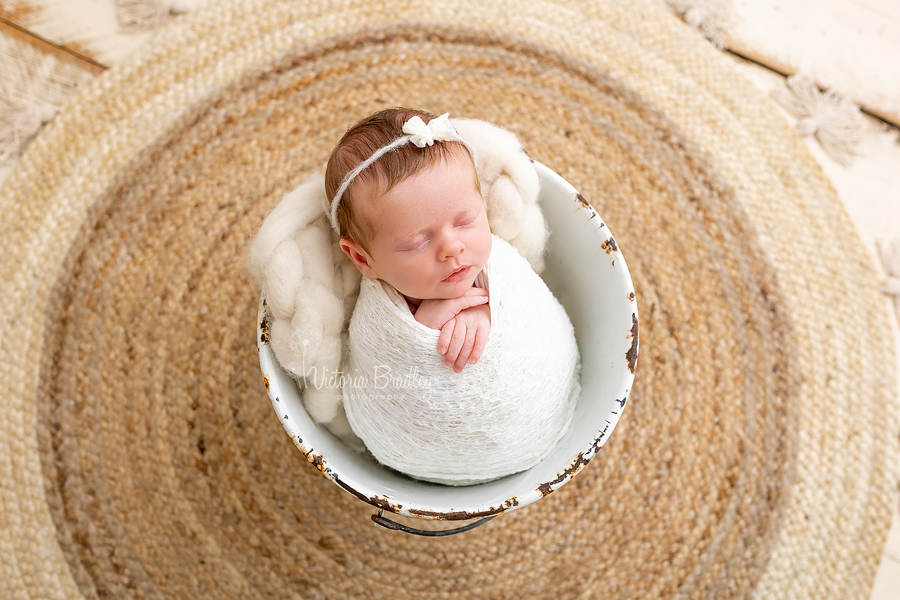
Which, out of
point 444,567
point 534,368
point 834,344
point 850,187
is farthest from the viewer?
Result: point 850,187

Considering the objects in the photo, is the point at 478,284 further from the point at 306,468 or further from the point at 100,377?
the point at 100,377

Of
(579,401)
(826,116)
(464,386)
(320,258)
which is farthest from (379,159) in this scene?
(826,116)

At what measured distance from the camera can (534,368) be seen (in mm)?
772

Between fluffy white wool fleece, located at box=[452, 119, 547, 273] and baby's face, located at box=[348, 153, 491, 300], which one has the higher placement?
fluffy white wool fleece, located at box=[452, 119, 547, 273]

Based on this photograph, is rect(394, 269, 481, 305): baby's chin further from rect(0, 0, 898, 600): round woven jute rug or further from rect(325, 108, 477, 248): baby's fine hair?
rect(0, 0, 898, 600): round woven jute rug

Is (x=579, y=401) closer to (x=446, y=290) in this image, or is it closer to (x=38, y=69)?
(x=446, y=290)

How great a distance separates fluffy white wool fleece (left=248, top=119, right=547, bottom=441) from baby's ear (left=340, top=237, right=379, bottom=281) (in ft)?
0.14

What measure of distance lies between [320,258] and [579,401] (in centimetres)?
43

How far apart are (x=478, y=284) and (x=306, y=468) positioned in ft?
1.57

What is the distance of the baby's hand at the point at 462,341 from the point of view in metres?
0.71

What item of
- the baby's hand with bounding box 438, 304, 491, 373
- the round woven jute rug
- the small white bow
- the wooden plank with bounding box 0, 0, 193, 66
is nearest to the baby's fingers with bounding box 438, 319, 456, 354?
the baby's hand with bounding box 438, 304, 491, 373

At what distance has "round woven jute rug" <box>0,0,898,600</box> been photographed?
1.01 metres

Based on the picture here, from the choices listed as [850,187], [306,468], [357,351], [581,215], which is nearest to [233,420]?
[306,468]

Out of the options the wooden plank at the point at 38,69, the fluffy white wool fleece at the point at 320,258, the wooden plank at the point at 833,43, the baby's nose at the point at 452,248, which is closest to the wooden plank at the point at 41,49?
the wooden plank at the point at 38,69
